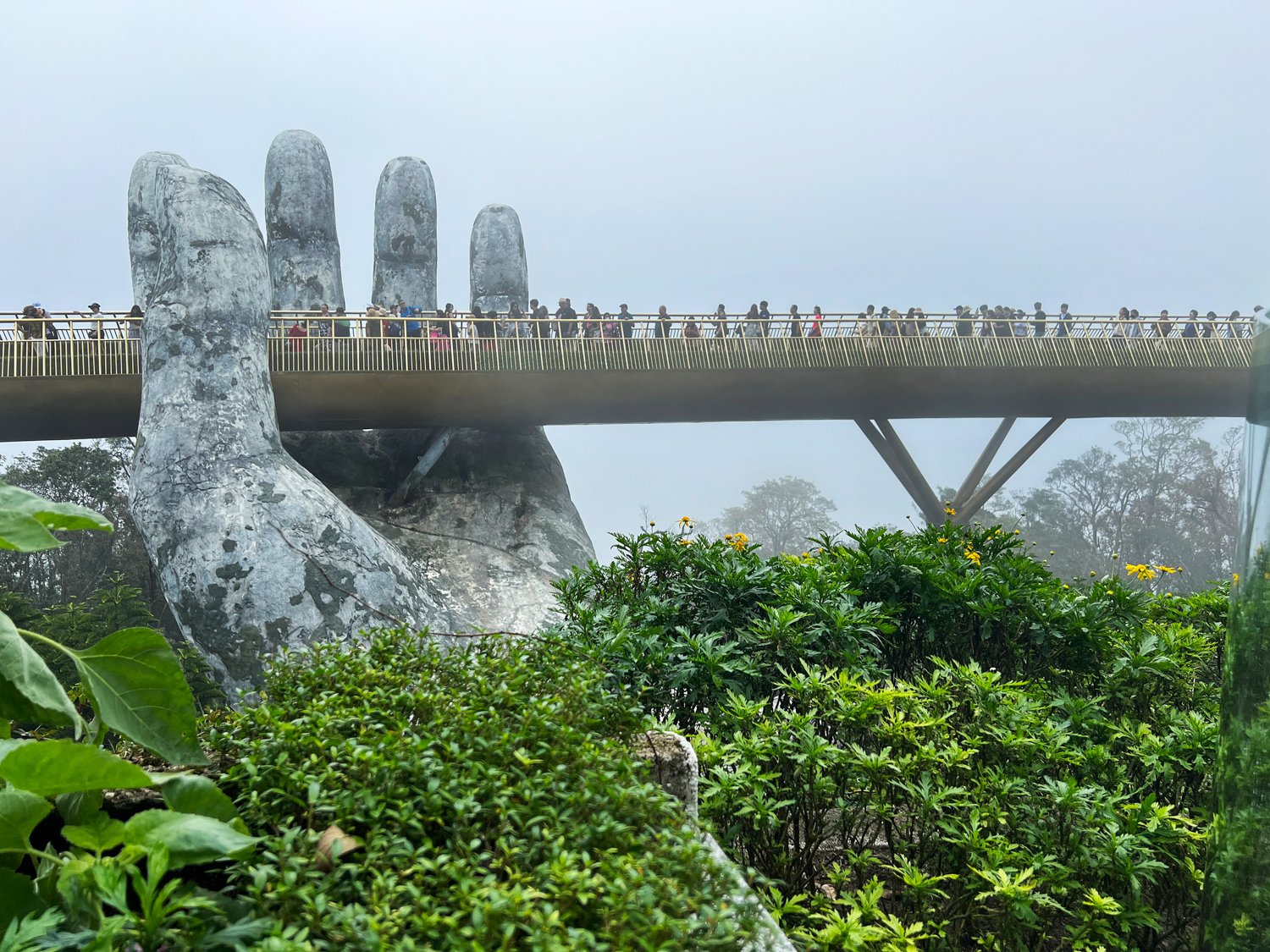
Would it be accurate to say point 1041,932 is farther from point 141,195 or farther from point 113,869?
point 141,195

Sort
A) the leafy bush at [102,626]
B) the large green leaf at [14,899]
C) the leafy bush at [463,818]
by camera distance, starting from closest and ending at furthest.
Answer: the leafy bush at [463,818] → the large green leaf at [14,899] → the leafy bush at [102,626]

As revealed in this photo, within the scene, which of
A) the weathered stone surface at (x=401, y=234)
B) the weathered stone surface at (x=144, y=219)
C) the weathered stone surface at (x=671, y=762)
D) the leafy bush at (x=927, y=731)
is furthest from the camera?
the weathered stone surface at (x=401, y=234)

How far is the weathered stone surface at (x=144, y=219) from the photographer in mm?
13070

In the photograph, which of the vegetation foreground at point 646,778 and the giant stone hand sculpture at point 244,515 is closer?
the vegetation foreground at point 646,778

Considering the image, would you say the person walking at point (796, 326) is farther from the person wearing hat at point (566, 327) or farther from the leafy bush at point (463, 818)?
the leafy bush at point (463, 818)

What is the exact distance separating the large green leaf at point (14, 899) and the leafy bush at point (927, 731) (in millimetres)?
1985

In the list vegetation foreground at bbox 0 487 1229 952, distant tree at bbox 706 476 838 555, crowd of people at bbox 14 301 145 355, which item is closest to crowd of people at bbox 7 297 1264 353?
crowd of people at bbox 14 301 145 355

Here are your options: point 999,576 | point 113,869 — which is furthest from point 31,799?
point 999,576

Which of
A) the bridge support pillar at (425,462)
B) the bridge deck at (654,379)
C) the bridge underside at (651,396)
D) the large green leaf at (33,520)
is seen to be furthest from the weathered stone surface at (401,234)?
the large green leaf at (33,520)

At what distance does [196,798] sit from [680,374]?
14.2 meters

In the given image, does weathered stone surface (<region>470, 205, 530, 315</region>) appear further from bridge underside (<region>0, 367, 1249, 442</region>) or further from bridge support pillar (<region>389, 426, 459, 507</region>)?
bridge underside (<region>0, 367, 1249, 442</region>)

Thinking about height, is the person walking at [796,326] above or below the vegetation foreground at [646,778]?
above

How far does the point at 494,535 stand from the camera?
16422mm

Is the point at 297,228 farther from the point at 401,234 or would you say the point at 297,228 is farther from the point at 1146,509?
the point at 1146,509
